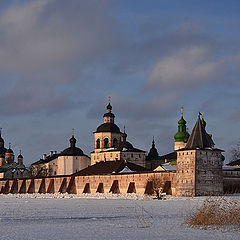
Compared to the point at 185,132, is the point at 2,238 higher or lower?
lower

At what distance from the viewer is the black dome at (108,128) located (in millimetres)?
72938

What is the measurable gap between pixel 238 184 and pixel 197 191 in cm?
724

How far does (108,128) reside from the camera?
7294 centimetres

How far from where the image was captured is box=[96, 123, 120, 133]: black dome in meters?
72.9

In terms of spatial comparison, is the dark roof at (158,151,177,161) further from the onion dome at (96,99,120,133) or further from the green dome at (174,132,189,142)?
the onion dome at (96,99,120,133)

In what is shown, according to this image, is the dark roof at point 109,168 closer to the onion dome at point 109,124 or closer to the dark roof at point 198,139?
the dark roof at point 198,139

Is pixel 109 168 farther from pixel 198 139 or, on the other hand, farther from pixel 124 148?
pixel 198 139

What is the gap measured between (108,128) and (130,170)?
65.6 feet

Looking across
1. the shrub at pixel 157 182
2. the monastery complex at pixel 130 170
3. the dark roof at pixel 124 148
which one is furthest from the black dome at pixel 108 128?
the shrub at pixel 157 182

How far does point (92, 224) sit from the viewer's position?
603 inches

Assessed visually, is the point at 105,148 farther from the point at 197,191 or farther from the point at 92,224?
the point at 92,224

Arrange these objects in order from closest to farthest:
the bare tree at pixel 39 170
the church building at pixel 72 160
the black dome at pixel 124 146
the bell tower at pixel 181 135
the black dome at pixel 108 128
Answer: the black dome at pixel 124 146
the bell tower at pixel 181 135
the black dome at pixel 108 128
the church building at pixel 72 160
the bare tree at pixel 39 170

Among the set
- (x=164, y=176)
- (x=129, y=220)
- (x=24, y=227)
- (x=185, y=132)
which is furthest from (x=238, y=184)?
(x=24, y=227)

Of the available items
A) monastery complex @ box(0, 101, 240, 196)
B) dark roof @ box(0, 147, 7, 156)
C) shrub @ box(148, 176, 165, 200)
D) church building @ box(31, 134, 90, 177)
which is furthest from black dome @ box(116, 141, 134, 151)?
dark roof @ box(0, 147, 7, 156)
